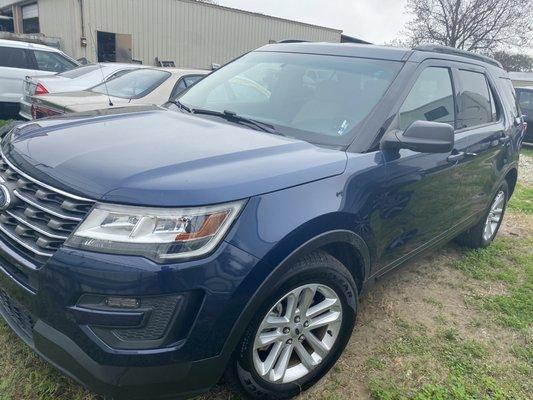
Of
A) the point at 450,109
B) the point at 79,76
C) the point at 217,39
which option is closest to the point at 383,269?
the point at 450,109

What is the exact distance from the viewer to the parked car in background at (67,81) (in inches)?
269

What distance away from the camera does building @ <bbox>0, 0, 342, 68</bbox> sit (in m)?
17.4

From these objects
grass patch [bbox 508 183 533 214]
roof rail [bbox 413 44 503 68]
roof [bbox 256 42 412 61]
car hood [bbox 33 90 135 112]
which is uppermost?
roof rail [bbox 413 44 503 68]

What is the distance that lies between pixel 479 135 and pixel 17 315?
3419 mm

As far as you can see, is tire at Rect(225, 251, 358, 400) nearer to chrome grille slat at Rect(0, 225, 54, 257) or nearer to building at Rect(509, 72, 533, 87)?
chrome grille slat at Rect(0, 225, 54, 257)

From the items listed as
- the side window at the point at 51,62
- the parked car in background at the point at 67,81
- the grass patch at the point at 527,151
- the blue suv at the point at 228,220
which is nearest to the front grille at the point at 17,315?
the blue suv at the point at 228,220

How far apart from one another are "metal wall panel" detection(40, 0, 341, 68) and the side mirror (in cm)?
1648

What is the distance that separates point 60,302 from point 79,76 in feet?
23.9

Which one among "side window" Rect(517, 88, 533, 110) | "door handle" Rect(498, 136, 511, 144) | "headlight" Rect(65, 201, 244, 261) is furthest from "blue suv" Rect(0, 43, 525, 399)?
"side window" Rect(517, 88, 533, 110)

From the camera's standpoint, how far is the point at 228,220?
6.03ft

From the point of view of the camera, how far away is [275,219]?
6.40 feet

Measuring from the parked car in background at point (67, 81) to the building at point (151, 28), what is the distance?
9066mm

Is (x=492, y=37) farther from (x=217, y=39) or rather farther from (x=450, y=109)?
(x=450, y=109)

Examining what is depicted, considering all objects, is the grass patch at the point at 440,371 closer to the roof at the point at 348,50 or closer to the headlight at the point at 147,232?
the headlight at the point at 147,232
